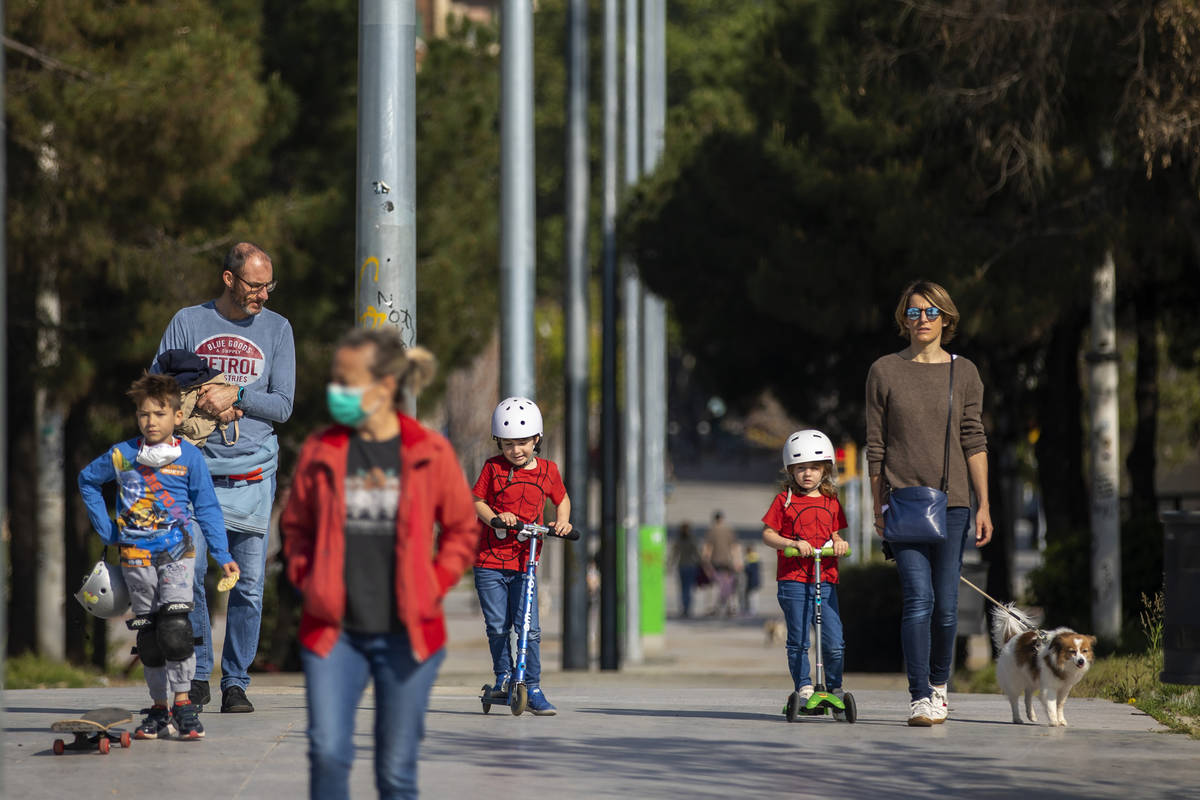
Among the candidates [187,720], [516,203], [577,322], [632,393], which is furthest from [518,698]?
[632,393]

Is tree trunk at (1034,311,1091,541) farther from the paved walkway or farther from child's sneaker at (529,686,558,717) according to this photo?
child's sneaker at (529,686,558,717)

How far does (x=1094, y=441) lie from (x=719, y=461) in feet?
260

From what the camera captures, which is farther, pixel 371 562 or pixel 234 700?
pixel 234 700

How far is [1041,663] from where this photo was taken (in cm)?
805

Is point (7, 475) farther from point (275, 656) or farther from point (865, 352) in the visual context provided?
point (865, 352)

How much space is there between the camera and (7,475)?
70.9ft

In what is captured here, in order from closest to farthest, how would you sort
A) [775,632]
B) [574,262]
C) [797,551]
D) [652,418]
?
[797,551] < [574,262] < [775,632] < [652,418]

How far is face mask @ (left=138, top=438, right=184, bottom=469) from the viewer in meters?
6.79

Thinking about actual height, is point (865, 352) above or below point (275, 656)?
above

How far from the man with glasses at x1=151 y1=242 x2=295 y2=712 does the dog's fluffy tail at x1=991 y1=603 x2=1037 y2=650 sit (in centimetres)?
342

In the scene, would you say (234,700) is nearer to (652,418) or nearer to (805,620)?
(805,620)

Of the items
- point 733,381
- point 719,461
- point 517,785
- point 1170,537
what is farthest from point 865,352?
point 719,461

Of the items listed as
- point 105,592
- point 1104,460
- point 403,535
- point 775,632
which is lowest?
point 775,632

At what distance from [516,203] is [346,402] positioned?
10.8 m
